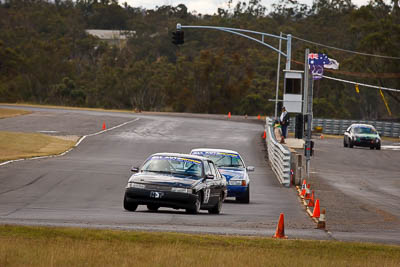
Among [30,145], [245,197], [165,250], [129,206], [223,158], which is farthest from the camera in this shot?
[30,145]

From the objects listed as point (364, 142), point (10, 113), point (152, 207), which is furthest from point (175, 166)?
point (10, 113)

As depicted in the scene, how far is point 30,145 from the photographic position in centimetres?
3978

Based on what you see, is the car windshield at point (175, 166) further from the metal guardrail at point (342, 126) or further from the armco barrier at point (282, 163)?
the metal guardrail at point (342, 126)

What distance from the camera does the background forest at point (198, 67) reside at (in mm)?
87169

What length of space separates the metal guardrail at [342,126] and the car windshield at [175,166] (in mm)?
52600

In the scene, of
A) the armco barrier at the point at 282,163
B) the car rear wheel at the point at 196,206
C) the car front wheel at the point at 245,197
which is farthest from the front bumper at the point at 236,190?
the armco barrier at the point at 282,163

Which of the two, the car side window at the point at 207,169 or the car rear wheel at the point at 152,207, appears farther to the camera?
the car side window at the point at 207,169

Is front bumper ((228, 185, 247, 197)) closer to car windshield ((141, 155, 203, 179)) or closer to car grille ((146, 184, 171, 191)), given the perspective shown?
car windshield ((141, 155, 203, 179))

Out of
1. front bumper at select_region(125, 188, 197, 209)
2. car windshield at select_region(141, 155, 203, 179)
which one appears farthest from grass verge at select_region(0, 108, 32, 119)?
front bumper at select_region(125, 188, 197, 209)

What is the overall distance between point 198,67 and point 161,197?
91.1 metres

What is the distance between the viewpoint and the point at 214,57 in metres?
106

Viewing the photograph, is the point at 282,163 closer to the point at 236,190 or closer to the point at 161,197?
the point at 236,190

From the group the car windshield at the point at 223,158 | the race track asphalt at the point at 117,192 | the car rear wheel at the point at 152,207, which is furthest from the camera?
the car windshield at the point at 223,158

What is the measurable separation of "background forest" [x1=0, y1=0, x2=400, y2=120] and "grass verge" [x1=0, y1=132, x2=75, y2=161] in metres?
48.5
